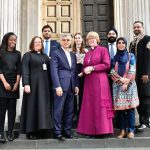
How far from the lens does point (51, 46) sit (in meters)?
7.84

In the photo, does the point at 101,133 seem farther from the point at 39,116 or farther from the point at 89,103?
the point at 39,116

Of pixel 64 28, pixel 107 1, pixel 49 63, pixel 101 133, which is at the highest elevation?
pixel 107 1

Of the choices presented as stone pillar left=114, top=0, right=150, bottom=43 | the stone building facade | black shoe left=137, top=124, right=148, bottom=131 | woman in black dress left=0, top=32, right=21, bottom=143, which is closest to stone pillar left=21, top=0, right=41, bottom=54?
the stone building facade

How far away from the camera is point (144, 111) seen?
7234 mm

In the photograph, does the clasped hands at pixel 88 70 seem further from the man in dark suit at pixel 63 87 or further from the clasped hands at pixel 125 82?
the clasped hands at pixel 125 82

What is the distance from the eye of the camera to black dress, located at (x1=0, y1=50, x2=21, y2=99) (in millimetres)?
6888

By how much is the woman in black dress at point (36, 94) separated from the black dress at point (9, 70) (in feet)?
0.60

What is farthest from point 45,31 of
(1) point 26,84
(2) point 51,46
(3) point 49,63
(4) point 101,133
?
(4) point 101,133

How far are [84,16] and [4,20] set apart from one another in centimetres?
261

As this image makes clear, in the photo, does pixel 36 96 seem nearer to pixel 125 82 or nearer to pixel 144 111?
pixel 125 82

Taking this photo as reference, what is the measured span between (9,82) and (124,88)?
2.04 metres

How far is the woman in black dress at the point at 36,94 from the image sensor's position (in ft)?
22.5

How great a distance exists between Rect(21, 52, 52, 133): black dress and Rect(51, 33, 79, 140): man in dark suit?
0.58ft

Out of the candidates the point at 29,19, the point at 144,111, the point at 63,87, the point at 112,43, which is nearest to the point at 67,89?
the point at 63,87
